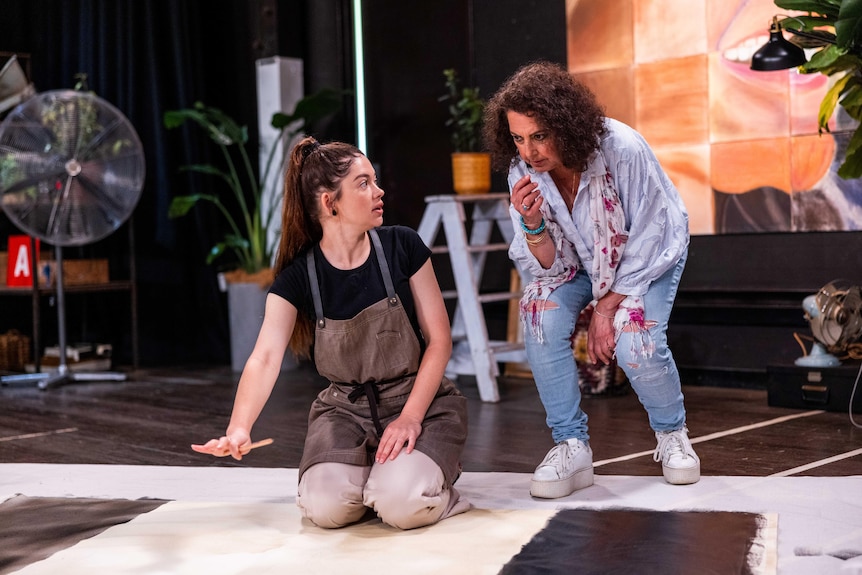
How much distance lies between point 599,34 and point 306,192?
2.63 metres

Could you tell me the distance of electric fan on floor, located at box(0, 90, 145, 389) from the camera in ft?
16.0

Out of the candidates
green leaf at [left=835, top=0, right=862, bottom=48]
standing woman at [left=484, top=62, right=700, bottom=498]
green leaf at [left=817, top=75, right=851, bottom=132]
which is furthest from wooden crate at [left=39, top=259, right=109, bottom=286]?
green leaf at [left=835, top=0, right=862, bottom=48]

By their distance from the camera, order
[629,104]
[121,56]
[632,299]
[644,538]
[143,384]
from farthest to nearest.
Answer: [121,56], [143,384], [629,104], [632,299], [644,538]

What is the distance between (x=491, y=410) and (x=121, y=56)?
3.14 metres

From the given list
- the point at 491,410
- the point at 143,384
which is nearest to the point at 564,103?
the point at 491,410

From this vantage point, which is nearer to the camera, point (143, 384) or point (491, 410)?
point (491, 410)

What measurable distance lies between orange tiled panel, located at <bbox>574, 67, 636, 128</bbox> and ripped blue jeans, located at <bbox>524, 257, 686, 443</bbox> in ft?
6.90

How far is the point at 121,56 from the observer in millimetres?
5750

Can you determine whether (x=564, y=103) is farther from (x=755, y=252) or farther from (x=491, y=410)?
(x=755, y=252)

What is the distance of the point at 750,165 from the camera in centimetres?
424

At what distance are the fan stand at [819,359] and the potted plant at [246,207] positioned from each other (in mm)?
2655

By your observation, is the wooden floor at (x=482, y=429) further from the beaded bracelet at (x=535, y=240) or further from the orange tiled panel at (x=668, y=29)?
the orange tiled panel at (x=668, y=29)

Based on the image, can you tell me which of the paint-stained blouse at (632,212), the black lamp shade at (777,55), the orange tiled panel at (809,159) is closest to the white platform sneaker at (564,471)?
the paint-stained blouse at (632,212)

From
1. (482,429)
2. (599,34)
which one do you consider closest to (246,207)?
(599,34)
